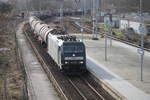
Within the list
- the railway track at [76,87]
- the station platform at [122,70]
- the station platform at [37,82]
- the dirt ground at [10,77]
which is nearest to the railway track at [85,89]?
the railway track at [76,87]

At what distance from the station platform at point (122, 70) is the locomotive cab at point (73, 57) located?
143 centimetres

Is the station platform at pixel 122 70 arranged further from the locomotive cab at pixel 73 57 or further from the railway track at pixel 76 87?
the locomotive cab at pixel 73 57

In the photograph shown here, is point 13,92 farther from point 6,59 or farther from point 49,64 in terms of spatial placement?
point 6,59

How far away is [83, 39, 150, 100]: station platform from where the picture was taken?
21.6 m

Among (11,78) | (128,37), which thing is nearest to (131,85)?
(11,78)

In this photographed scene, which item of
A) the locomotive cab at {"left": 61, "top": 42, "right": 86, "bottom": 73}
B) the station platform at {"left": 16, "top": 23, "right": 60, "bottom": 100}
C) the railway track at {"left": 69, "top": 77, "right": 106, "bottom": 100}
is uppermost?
the locomotive cab at {"left": 61, "top": 42, "right": 86, "bottom": 73}

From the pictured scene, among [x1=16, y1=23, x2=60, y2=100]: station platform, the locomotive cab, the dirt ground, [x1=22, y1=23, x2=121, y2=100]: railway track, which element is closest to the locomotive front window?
the locomotive cab

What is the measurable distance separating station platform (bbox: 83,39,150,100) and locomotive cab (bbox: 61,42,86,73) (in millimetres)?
1430

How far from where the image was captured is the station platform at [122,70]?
21.6 m

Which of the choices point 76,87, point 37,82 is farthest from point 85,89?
point 37,82

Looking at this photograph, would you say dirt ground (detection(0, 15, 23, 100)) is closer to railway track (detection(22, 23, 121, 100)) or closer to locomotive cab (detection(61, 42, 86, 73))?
railway track (detection(22, 23, 121, 100))

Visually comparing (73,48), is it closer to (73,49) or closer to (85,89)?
(73,49)

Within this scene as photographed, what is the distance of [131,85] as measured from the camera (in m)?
23.1

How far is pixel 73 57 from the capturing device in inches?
1023
